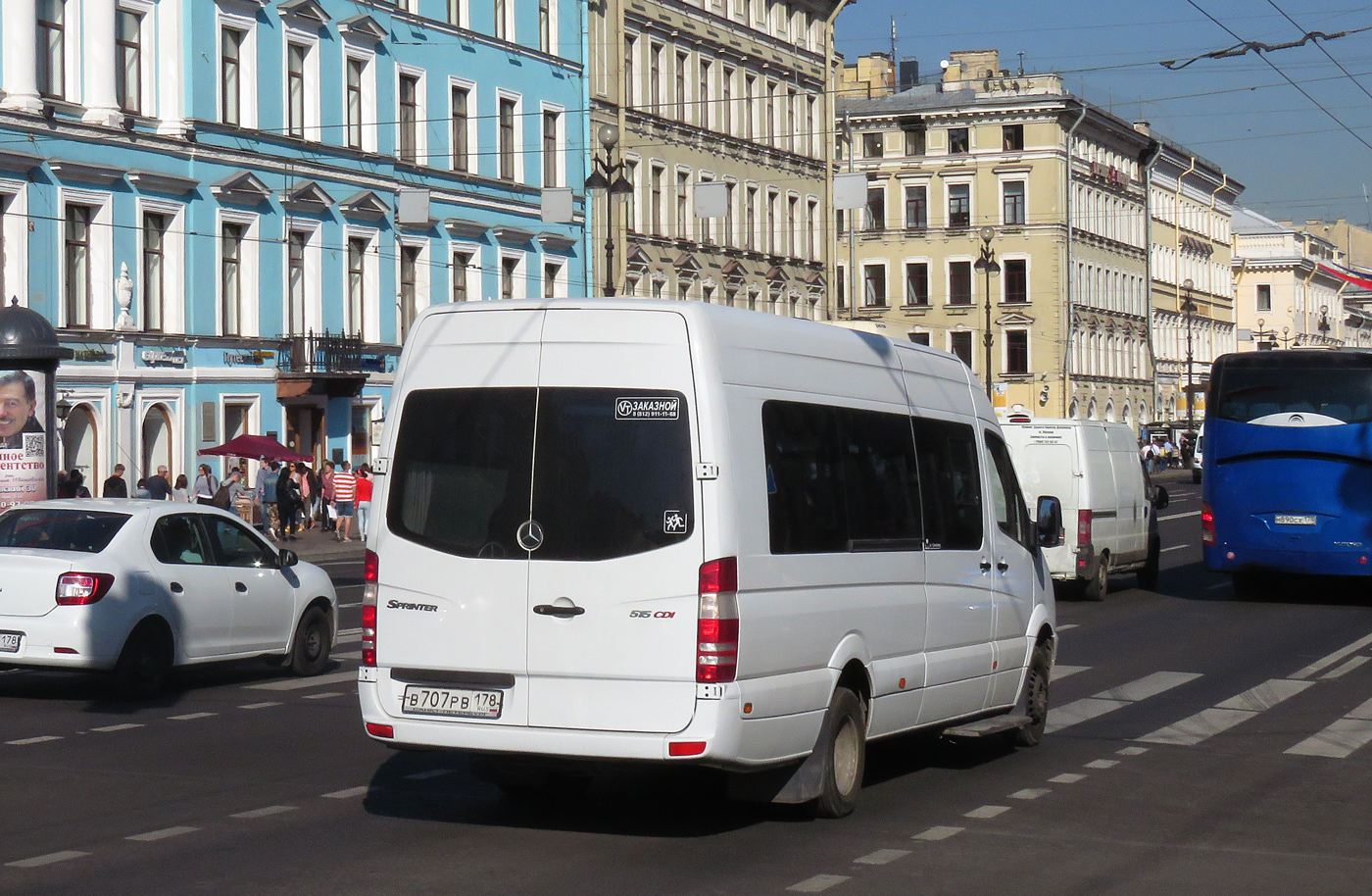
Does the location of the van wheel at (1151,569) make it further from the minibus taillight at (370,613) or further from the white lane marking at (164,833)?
the white lane marking at (164,833)

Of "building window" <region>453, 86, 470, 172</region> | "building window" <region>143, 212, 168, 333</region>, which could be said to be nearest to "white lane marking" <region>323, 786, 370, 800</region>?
"building window" <region>143, 212, 168, 333</region>

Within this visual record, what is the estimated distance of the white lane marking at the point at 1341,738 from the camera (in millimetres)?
12203

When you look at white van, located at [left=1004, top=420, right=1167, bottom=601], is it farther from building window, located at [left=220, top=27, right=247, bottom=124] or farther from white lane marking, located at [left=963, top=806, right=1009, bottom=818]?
building window, located at [left=220, top=27, right=247, bottom=124]

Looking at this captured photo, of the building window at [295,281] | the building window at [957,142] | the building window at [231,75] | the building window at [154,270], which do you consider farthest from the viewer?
the building window at [957,142]

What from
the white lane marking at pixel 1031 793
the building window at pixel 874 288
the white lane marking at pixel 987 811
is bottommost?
the white lane marking at pixel 1031 793

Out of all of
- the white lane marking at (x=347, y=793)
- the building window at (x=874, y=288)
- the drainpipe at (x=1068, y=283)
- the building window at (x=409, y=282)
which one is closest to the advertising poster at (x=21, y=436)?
the white lane marking at (x=347, y=793)

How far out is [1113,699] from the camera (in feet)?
49.4

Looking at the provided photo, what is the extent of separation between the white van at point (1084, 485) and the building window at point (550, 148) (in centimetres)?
3024

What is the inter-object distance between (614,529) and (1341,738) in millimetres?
6534

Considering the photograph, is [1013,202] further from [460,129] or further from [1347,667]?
[1347,667]

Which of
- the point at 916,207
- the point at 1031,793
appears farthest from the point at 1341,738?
the point at 916,207

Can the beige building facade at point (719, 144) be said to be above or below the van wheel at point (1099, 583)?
above

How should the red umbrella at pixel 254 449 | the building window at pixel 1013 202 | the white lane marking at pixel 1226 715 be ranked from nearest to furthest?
the white lane marking at pixel 1226 715 → the red umbrella at pixel 254 449 → the building window at pixel 1013 202

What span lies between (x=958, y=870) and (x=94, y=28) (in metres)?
34.6
